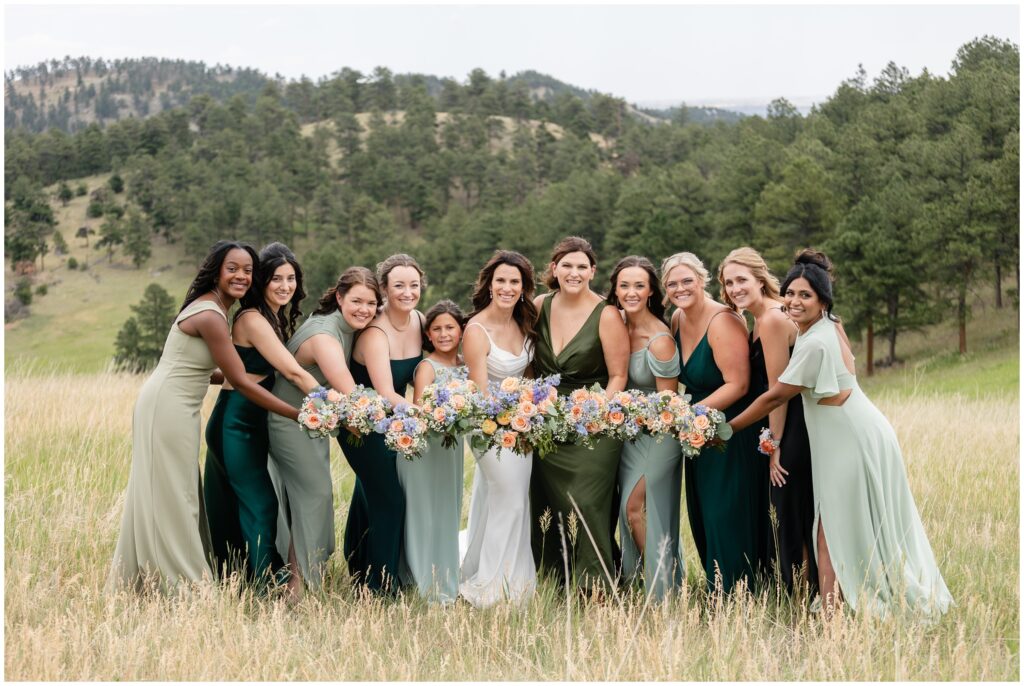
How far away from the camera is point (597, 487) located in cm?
646

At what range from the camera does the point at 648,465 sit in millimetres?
6438

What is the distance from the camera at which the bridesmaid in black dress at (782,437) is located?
19.7 feet

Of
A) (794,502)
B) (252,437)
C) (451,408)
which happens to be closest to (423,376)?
(451,408)

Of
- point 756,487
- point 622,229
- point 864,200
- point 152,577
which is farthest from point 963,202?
point 152,577

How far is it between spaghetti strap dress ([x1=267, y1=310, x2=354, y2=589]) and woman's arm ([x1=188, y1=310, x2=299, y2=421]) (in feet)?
0.78

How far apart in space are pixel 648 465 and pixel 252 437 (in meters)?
2.79

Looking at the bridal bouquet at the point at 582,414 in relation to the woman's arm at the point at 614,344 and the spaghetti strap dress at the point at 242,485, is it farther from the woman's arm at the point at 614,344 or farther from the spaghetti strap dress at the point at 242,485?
the spaghetti strap dress at the point at 242,485

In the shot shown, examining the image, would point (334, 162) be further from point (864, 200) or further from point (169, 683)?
point (169, 683)

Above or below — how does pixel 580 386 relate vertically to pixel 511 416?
above

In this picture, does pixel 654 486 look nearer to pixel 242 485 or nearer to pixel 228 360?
pixel 242 485

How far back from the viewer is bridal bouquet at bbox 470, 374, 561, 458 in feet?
19.7

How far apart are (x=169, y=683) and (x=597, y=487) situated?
303cm

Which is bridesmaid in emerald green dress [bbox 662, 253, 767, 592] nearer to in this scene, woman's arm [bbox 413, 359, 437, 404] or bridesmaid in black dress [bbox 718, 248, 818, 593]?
bridesmaid in black dress [bbox 718, 248, 818, 593]

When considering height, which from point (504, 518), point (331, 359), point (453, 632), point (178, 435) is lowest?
point (453, 632)
